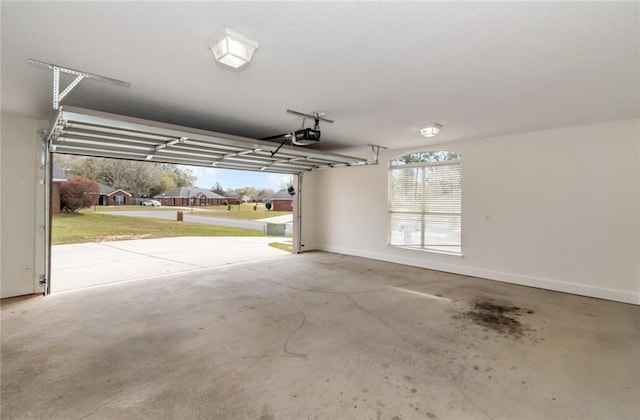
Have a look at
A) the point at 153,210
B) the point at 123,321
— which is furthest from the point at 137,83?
the point at 153,210

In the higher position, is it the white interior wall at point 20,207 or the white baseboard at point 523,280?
the white interior wall at point 20,207

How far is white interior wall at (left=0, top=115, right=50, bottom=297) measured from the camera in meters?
4.03

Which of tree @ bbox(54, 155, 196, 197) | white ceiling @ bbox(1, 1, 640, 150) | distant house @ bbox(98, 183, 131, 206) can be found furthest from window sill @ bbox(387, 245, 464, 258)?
distant house @ bbox(98, 183, 131, 206)

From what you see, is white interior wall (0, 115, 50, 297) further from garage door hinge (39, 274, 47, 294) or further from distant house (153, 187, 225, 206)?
distant house (153, 187, 225, 206)

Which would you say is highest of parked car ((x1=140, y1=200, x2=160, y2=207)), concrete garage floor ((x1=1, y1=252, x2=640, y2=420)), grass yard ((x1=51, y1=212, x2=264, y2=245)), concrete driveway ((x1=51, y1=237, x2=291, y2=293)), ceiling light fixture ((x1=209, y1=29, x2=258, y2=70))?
ceiling light fixture ((x1=209, y1=29, x2=258, y2=70))

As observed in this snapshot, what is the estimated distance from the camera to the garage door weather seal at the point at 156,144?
10.4 ft

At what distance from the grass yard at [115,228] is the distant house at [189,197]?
3.10ft

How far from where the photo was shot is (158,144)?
14.1ft

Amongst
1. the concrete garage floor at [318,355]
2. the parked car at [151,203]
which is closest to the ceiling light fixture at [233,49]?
the concrete garage floor at [318,355]

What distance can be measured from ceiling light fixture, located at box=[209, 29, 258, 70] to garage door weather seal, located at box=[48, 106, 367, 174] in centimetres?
174

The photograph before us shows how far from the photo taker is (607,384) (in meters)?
2.23

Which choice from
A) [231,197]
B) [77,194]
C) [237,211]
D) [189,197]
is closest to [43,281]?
[77,194]

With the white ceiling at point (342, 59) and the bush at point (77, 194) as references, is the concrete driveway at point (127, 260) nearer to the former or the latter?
the bush at point (77, 194)

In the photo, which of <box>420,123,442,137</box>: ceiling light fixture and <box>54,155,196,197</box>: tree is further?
<box>54,155,196,197</box>: tree
